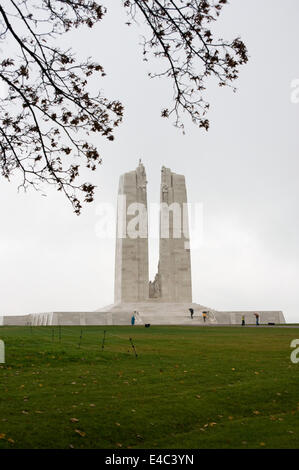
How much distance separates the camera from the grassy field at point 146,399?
793 cm

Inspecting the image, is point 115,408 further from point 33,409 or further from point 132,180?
point 132,180

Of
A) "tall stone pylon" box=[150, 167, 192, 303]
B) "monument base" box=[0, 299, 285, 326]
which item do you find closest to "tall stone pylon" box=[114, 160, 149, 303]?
"tall stone pylon" box=[150, 167, 192, 303]

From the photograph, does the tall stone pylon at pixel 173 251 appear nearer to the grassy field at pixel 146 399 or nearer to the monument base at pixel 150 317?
the monument base at pixel 150 317

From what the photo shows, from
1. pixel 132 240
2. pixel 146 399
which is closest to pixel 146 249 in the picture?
pixel 132 240

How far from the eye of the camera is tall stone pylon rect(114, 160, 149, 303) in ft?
174

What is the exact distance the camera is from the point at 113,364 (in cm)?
1469

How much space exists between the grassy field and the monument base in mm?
25403

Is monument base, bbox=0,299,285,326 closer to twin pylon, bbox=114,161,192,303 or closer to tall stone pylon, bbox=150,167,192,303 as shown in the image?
twin pylon, bbox=114,161,192,303

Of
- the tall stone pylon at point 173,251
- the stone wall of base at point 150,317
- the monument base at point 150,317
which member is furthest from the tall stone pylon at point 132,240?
the stone wall of base at point 150,317

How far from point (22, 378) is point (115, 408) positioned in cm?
379

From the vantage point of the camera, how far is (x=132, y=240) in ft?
178

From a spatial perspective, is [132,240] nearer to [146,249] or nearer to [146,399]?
[146,249]

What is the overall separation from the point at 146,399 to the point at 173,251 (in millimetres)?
45271
